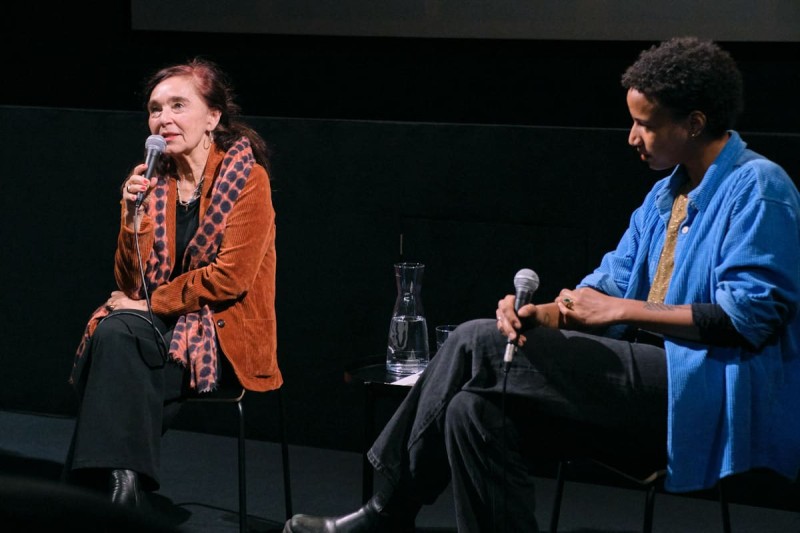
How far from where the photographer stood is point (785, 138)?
9.34ft

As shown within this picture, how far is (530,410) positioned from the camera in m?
2.12

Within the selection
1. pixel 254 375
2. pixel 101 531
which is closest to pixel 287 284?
pixel 254 375

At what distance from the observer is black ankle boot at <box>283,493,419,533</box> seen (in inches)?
89.0

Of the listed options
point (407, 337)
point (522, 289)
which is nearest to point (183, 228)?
point (407, 337)

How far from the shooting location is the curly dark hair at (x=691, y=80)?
2129mm

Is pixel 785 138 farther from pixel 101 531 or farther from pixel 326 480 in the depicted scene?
pixel 101 531

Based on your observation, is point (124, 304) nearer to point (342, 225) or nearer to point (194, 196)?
point (194, 196)

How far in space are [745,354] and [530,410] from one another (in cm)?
42

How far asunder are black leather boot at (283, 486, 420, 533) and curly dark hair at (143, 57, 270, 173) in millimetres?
963

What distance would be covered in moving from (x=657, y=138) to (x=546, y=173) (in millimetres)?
992

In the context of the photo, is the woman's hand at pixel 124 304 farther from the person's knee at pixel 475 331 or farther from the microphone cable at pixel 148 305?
the person's knee at pixel 475 331

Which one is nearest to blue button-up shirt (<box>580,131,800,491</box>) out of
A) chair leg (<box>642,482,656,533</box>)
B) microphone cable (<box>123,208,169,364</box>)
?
chair leg (<box>642,482,656,533</box>)

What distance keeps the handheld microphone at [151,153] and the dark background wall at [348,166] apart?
80cm

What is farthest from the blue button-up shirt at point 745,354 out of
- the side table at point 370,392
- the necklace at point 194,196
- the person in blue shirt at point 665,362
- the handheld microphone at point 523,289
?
the necklace at point 194,196
